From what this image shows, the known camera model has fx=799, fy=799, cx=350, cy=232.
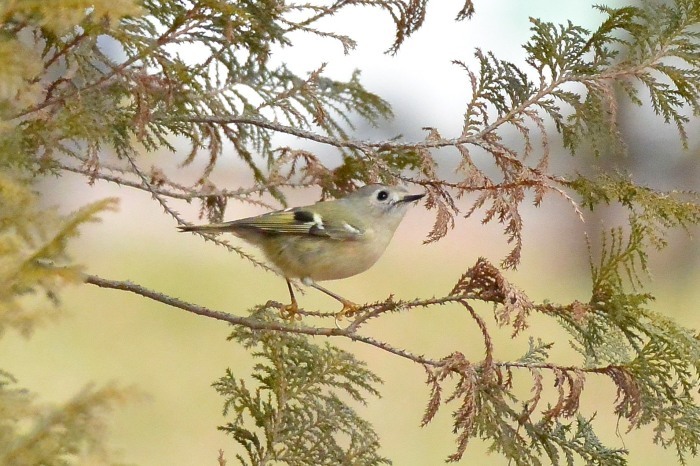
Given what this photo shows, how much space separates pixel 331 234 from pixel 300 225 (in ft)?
0.24

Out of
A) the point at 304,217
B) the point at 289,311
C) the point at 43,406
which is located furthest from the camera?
the point at 304,217

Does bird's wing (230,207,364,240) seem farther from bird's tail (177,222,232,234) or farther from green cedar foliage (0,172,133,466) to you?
green cedar foliage (0,172,133,466)

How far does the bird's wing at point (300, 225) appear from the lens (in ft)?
5.15

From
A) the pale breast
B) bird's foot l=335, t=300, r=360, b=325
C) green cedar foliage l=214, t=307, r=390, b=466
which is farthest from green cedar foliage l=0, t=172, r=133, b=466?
the pale breast

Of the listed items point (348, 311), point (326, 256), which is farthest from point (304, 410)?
point (326, 256)

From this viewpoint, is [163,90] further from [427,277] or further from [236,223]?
[427,277]

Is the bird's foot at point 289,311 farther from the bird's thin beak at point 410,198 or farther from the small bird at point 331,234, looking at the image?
the bird's thin beak at point 410,198

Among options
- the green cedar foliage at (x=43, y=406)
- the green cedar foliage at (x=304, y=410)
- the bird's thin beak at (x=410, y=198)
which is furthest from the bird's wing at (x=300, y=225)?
the green cedar foliage at (x=43, y=406)

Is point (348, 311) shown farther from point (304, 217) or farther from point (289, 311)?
point (304, 217)

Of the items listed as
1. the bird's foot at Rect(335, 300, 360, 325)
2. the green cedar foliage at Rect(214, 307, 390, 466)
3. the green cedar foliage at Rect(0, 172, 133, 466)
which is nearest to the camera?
the green cedar foliage at Rect(0, 172, 133, 466)

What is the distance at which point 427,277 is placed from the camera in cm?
664

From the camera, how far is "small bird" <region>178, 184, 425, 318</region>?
61.3 inches

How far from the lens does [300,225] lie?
161 cm

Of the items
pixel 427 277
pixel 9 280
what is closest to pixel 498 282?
pixel 9 280
